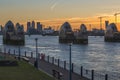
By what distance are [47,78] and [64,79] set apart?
2.84 meters

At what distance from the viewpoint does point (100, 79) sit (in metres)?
47.0

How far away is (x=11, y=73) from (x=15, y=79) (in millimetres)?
4541

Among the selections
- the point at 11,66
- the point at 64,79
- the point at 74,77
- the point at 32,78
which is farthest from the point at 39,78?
the point at 11,66

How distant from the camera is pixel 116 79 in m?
53.2

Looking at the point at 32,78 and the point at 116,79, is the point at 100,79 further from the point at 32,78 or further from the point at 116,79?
the point at 32,78

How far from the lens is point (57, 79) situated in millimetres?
39781

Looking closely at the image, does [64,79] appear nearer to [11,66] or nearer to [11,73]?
[11,73]

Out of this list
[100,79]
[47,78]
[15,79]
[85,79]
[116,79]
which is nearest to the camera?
[15,79]

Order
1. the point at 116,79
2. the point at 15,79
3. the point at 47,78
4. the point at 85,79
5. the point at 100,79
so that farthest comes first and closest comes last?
the point at 116,79, the point at 100,79, the point at 85,79, the point at 47,78, the point at 15,79

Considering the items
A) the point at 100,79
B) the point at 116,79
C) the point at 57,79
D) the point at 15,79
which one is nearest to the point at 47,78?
the point at 57,79

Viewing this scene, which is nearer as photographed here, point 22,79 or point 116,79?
point 22,79

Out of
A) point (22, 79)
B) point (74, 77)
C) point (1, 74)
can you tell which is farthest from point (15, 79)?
point (74, 77)

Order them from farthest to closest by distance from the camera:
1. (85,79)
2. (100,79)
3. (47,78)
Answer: (100,79)
(85,79)
(47,78)

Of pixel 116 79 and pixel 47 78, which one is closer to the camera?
pixel 47 78
